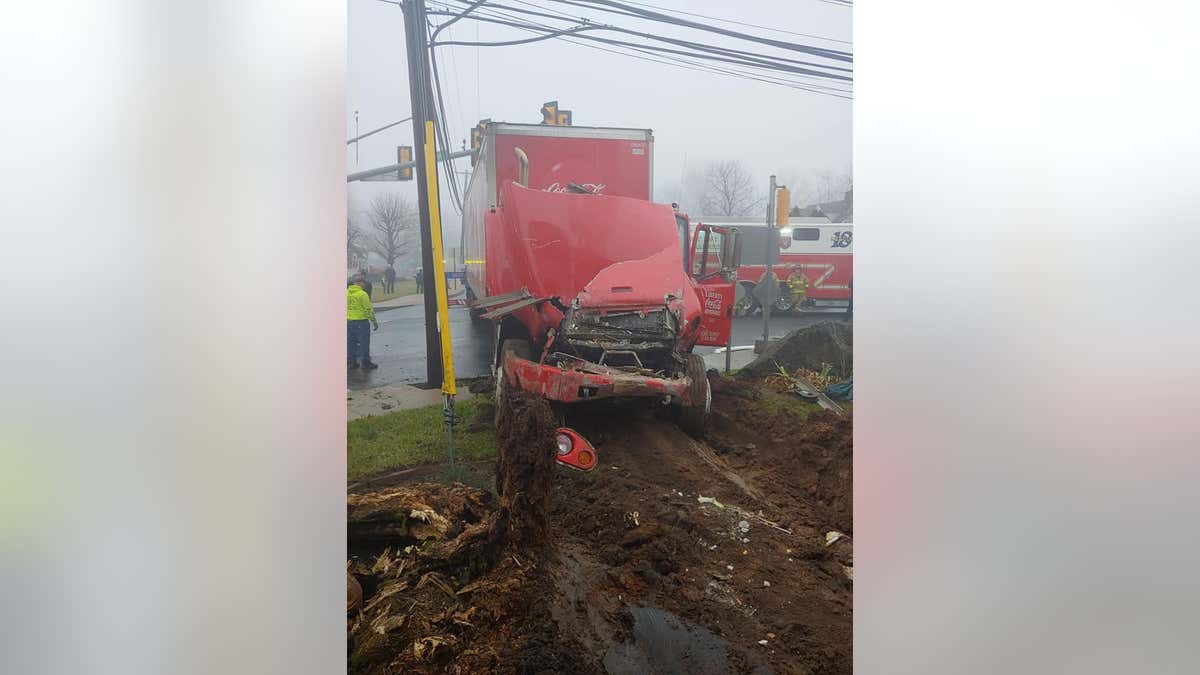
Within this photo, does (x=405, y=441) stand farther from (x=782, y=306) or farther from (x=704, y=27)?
(x=704, y=27)

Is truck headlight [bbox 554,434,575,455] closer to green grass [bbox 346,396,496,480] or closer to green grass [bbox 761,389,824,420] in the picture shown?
green grass [bbox 346,396,496,480]

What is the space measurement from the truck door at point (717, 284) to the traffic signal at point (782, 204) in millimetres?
→ 126

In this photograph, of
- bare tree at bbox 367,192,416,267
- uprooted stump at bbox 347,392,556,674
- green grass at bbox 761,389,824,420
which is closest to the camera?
uprooted stump at bbox 347,392,556,674

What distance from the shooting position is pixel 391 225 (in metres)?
1.92

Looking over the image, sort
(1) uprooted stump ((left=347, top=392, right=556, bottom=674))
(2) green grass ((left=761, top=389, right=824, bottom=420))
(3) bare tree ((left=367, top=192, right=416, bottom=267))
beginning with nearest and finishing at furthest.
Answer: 1. (1) uprooted stump ((left=347, top=392, right=556, bottom=674))
2. (3) bare tree ((left=367, top=192, right=416, bottom=267))
3. (2) green grass ((left=761, top=389, right=824, bottom=420))

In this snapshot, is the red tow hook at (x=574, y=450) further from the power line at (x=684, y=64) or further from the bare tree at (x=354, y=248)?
the power line at (x=684, y=64)

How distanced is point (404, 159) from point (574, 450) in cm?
91

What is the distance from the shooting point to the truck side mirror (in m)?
2.00

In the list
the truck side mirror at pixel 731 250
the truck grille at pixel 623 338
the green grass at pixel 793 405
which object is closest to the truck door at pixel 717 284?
the truck side mirror at pixel 731 250

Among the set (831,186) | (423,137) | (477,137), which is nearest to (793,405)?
(831,186)

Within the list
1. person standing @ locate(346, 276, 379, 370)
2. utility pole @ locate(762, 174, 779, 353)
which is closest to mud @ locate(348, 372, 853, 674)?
utility pole @ locate(762, 174, 779, 353)

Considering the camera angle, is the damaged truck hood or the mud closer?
the mud

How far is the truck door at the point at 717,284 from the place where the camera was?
1993mm

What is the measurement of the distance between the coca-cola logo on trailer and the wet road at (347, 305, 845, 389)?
16.3 inches
